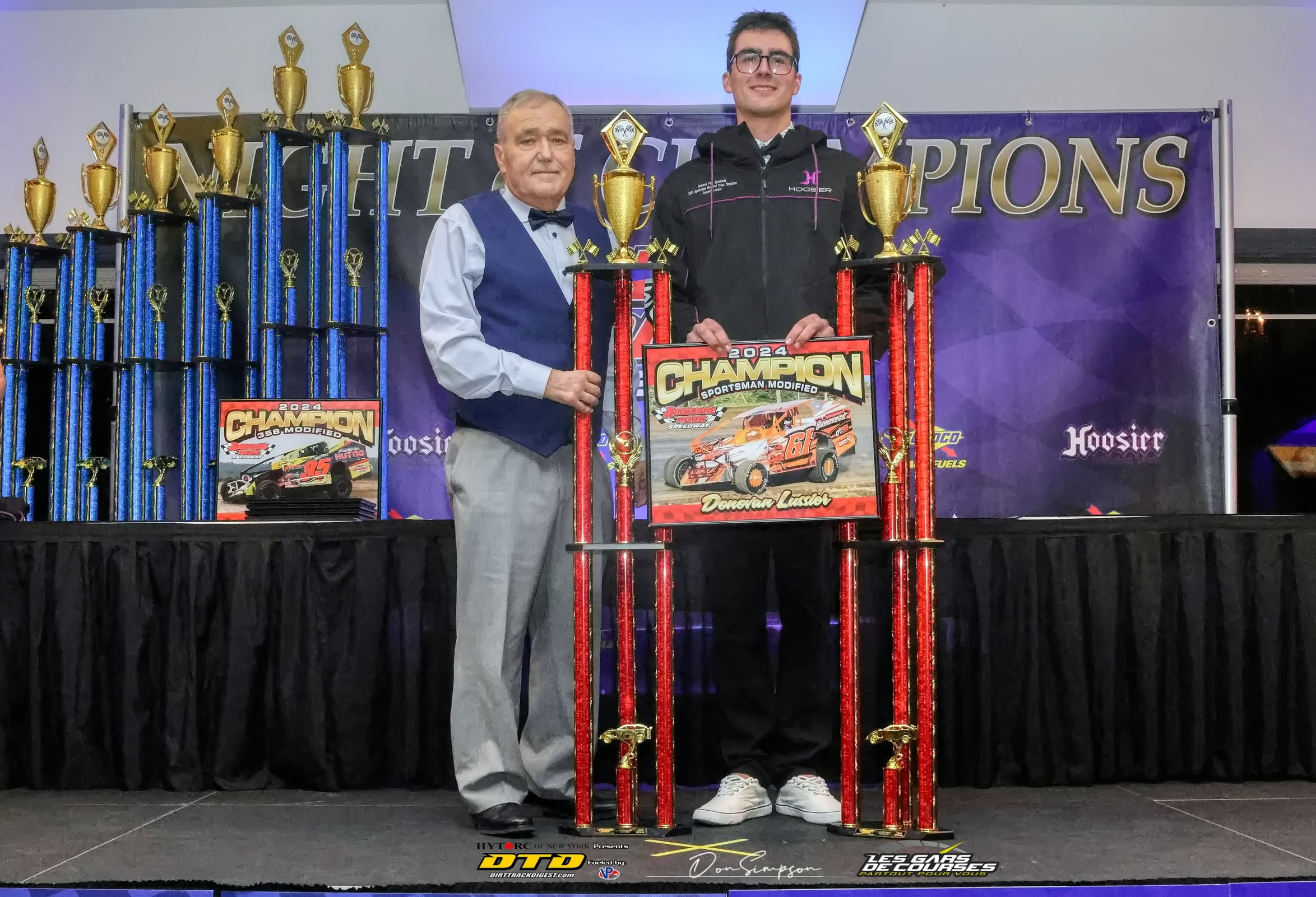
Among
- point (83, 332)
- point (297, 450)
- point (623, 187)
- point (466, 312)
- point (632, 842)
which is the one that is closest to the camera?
point (632, 842)

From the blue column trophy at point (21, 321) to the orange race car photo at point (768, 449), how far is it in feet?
9.89

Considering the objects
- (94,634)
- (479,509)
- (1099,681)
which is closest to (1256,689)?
(1099,681)

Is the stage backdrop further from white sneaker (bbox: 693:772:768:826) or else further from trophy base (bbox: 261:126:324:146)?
white sneaker (bbox: 693:772:768:826)

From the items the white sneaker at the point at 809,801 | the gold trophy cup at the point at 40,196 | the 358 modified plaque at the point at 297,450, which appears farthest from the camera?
the gold trophy cup at the point at 40,196

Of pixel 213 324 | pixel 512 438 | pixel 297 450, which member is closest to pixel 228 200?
pixel 213 324

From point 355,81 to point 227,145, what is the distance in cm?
50

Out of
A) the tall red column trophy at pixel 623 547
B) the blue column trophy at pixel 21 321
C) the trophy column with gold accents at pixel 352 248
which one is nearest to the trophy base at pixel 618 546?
the tall red column trophy at pixel 623 547

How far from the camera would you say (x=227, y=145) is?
168 inches

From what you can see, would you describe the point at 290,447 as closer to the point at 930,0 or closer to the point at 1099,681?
the point at 1099,681

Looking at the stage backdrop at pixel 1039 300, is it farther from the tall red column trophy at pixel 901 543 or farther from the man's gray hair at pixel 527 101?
the tall red column trophy at pixel 901 543

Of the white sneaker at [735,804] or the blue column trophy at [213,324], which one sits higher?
the blue column trophy at [213,324]

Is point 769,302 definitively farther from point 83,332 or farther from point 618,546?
point 83,332

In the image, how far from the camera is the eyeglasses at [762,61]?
8.69ft
